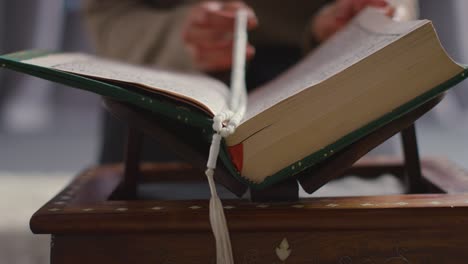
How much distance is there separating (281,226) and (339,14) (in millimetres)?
314

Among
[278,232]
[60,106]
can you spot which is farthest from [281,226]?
[60,106]

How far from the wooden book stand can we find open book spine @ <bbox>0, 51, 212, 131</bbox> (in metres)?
0.03

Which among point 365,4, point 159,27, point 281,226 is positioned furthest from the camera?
point 159,27

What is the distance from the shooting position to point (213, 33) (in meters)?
0.64

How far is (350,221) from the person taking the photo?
0.36m

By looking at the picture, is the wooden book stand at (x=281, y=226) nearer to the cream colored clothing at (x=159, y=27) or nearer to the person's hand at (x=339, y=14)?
the person's hand at (x=339, y=14)

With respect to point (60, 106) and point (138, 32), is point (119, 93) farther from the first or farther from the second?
point (60, 106)

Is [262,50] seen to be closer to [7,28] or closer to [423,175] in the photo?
[423,175]

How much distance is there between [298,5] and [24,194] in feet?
1.74

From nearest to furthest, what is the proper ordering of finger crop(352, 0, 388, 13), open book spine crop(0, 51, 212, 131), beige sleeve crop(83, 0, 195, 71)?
open book spine crop(0, 51, 212, 131), finger crop(352, 0, 388, 13), beige sleeve crop(83, 0, 195, 71)

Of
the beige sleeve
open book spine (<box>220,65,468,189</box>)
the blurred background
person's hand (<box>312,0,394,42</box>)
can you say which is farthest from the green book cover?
the blurred background

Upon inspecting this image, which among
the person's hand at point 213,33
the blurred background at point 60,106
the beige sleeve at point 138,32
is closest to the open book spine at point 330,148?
the person's hand at point 213,33

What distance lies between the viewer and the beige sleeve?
0.84m

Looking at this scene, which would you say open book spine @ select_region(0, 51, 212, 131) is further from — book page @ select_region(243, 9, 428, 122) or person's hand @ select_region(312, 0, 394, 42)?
person's hand @ select_region(312, 0, 394, 42)
